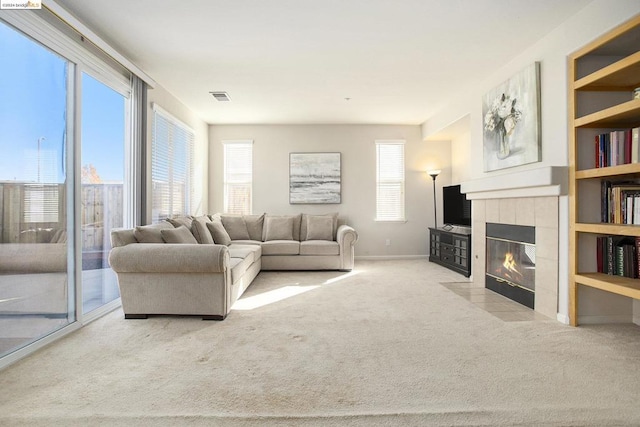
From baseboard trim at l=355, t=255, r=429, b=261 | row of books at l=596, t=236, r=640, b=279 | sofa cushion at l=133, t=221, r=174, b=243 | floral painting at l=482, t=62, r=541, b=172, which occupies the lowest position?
baseboard trim at l=355, t=255, r=429, b=261

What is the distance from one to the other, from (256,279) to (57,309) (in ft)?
8.19

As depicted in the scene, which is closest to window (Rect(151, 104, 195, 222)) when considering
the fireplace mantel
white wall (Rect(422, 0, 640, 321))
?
the fireplace mantel

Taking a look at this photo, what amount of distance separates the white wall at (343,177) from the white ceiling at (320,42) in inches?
57.1

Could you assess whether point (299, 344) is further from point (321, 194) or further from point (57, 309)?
point (321, 194)

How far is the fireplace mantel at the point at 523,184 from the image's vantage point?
290 cm

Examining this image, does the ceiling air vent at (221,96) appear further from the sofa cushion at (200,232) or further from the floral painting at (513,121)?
the floral painting at (513,121)

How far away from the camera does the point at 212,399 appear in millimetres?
1778

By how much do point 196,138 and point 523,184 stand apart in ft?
16.3

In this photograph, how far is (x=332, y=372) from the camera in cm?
207

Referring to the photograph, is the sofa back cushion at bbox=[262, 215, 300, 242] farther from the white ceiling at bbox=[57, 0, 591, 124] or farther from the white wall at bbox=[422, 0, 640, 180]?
the white wall at bbox=[422, 0, 640, 180]

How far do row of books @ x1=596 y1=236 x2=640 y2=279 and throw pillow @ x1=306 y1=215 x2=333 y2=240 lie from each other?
12.3 ft

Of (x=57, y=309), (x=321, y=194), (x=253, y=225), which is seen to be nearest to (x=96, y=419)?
(x=57, y=309)

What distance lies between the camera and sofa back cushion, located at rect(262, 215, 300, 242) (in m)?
5.87

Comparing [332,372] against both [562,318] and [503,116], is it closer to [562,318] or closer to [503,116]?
[562,318]
